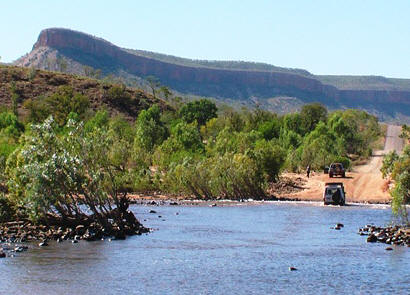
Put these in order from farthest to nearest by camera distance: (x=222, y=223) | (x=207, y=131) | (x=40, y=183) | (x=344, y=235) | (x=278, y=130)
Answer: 1. (x=207, y=131)
2. (x=278, y=130)
3. (x=222, y=223)
4. (x=344, y=235)
5. (x=40, y=183)

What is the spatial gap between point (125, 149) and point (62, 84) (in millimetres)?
91905

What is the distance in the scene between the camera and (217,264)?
35.6 m

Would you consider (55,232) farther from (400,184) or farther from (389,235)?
(400,184)

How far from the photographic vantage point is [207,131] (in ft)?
500

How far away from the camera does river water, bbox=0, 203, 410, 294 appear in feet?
98.5

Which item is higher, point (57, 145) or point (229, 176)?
point (57, 145)

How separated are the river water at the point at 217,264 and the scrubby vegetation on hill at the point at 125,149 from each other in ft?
10.3

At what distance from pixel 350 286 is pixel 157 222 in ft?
85.6

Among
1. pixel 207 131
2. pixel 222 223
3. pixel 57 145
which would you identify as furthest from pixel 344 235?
pixel 207 131

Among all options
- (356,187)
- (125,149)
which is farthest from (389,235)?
(125,149)

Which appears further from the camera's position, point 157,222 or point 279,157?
point 279,157

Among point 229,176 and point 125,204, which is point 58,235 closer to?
point 125,204

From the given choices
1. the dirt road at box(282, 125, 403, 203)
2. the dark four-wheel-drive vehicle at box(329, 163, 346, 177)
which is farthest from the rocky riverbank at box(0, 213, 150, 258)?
the dark four-wheel-drive vehicle at box(329, 163, 346, 177)

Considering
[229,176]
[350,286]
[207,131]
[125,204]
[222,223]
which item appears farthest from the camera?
[207,131]
